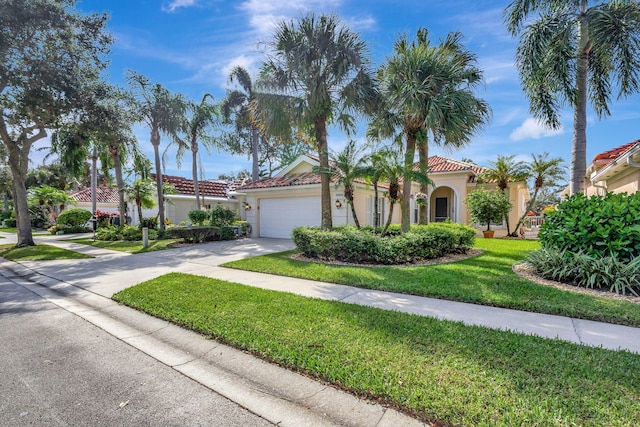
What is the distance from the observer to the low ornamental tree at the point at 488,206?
53.3 ft

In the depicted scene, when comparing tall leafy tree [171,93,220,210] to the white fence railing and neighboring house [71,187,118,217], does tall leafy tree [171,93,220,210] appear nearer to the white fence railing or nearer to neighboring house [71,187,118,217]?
neighboring house [71,187,118,217]

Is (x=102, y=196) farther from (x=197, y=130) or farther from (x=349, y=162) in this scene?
(x=349, y=162)

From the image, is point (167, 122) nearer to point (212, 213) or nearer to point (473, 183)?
point (212, 213)

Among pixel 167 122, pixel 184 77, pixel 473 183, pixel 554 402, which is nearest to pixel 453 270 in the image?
pixel 554 402

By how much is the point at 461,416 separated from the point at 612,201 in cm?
724

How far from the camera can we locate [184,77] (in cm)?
1510

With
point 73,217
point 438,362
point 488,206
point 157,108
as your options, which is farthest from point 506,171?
point 73,217

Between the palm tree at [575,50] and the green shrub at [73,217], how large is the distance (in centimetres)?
2953

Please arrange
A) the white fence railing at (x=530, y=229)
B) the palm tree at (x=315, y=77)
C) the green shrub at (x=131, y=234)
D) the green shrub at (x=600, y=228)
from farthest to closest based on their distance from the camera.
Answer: the white fence railing at (x=530, y=229) → the green shrub at (x=131, y=234) → the palm tree at (x=315, y=77) → the green shrub at (x=600, y=228)

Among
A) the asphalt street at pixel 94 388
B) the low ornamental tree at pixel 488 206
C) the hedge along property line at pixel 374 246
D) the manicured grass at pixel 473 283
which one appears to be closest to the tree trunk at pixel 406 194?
the hedge along property line at pixel 374 246

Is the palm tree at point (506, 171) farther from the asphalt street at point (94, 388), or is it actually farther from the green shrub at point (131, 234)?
the green shrub at point (131, 234)

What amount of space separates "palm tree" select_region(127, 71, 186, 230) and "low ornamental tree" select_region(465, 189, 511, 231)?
57.2 feet

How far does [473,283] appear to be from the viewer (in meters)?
6.53

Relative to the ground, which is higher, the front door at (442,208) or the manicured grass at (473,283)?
the front door at (442,208)
